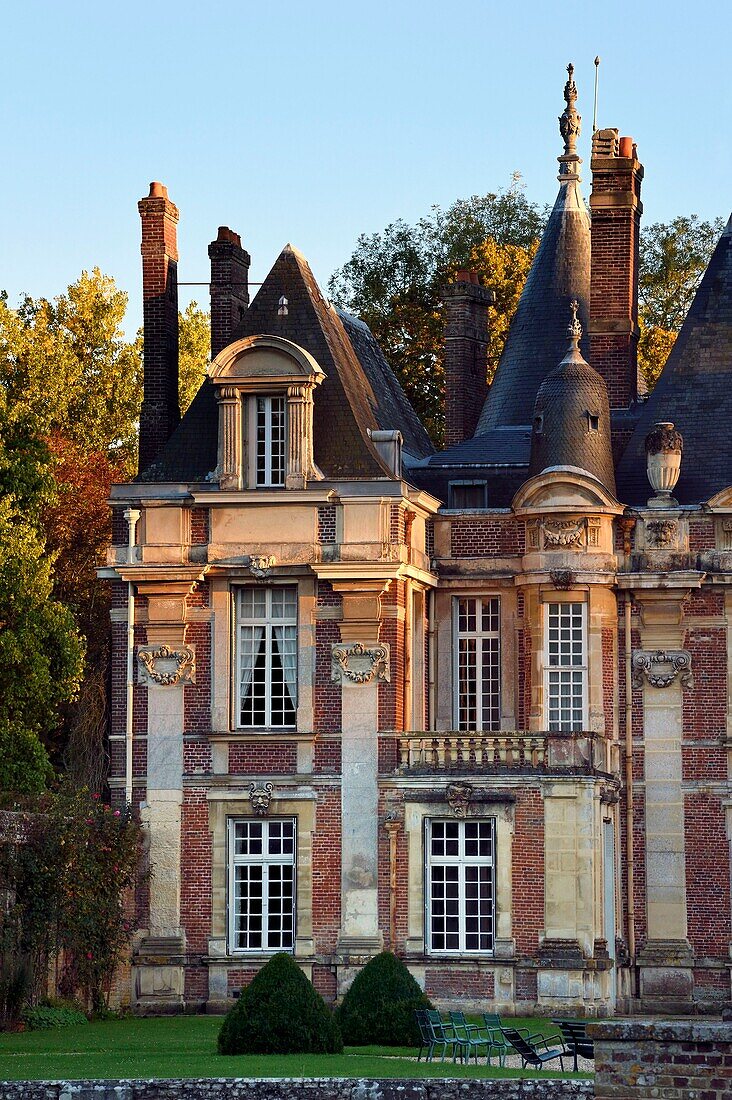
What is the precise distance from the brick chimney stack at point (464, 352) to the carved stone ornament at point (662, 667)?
22.4 ft

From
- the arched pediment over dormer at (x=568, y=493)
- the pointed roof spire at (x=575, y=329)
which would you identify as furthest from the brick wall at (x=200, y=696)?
the pointed roof spire at (x=575, y=329)

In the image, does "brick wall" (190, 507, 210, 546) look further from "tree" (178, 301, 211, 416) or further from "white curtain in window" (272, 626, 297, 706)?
"tree" (178, 301, 211, 416)

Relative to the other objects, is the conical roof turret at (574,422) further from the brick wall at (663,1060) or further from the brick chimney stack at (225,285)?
the brick wall at (663,1060)

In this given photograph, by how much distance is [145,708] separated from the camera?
3328cm

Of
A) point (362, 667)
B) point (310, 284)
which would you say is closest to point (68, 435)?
point (310, 284)

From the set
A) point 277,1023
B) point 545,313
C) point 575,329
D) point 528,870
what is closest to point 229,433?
point 575,329

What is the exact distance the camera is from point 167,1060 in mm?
23891

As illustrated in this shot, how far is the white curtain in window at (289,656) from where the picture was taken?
3297 cm

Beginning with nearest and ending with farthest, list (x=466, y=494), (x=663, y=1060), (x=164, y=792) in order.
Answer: (x=663, y=1060) < (x=164, y=792) < (x=466, y=494)

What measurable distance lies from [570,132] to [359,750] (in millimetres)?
12719

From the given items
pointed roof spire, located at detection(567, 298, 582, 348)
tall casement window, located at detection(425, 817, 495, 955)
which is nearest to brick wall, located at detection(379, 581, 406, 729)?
tall casement window, located at detection(425, 817, 495, 955)

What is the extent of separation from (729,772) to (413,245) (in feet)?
66.6

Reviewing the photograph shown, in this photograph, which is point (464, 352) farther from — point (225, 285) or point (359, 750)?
point (359, 750)

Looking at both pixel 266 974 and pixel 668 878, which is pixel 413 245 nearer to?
pixel 668 878
